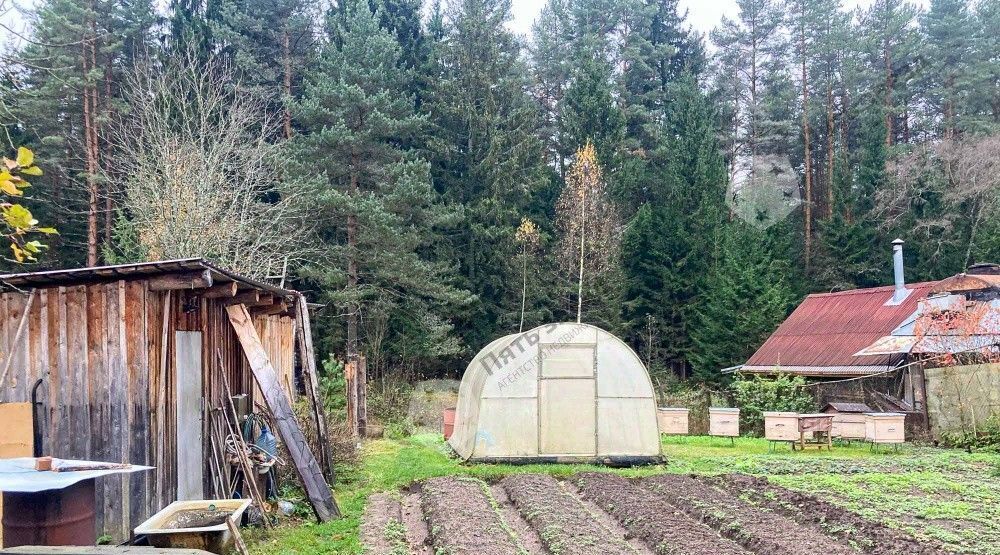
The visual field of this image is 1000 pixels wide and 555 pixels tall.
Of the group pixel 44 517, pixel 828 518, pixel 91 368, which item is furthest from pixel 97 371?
pixel 828 518

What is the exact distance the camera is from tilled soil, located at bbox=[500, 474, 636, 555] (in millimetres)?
7992

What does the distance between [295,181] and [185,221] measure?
17.0ft

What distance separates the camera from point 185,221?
17.7 meters

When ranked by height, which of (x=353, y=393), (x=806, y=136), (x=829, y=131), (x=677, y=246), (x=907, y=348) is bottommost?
(x=353, y=393)

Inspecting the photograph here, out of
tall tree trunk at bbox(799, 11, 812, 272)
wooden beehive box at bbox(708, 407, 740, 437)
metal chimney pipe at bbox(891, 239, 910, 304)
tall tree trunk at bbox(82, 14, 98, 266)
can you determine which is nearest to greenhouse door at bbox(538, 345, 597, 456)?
wooden beehive box at bbox(708, 407, 740, 437)

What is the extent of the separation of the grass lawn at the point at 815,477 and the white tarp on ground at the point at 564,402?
0.43 metres

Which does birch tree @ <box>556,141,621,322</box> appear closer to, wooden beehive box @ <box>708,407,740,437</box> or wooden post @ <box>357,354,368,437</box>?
wooden beehive box @ <box>708,407,740,437</box>

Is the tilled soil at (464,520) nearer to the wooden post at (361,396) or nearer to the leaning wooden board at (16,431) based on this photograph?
the leaning wooden board at (16,431)

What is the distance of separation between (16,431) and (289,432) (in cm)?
272

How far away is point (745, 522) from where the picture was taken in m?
8.93

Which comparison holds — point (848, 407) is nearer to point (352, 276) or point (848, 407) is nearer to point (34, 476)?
→ point (352, 276)

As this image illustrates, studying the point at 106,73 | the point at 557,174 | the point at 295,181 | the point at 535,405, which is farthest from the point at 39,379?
the point at 557,174

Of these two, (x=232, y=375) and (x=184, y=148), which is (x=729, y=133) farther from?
(x=232, y=375)

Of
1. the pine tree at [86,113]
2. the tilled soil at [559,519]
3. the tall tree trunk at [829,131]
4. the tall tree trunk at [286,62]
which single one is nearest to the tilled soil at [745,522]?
the tilled soil at [559,519]
